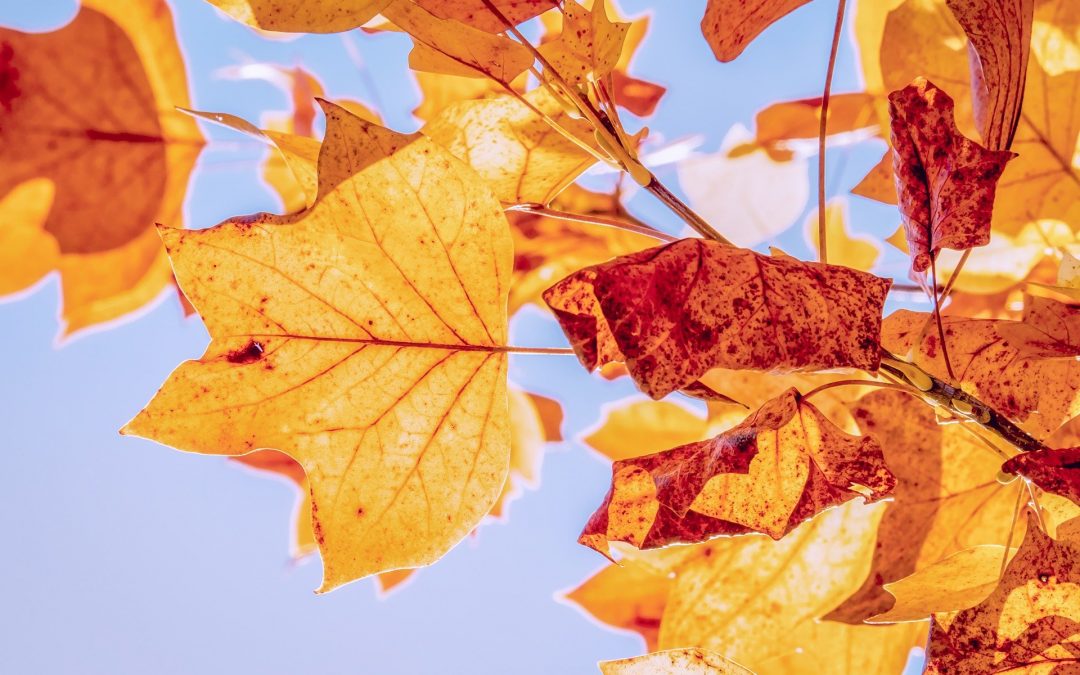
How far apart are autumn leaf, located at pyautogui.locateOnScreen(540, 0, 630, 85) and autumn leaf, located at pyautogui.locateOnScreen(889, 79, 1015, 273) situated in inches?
4.4

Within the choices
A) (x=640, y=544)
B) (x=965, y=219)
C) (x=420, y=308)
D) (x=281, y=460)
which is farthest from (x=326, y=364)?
(x=281, y=460)

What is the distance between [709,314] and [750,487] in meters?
0.11

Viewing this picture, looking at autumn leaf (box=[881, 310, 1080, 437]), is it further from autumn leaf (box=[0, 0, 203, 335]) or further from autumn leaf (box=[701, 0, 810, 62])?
autumn leaf (box=[0, 0, 203, 335])

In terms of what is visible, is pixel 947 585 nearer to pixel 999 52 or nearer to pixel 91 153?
pixel 999 52

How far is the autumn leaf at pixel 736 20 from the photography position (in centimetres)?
34

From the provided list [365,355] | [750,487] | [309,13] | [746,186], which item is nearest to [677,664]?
[750,487]

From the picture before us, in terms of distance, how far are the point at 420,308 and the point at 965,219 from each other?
0.72 feet

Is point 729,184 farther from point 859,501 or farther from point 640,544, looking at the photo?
point 640,544

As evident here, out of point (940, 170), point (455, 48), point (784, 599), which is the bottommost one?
point (784, 599)

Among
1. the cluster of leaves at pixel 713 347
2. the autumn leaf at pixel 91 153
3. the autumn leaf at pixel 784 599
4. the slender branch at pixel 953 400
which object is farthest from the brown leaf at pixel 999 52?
the autumn leaf at pixel 91 153

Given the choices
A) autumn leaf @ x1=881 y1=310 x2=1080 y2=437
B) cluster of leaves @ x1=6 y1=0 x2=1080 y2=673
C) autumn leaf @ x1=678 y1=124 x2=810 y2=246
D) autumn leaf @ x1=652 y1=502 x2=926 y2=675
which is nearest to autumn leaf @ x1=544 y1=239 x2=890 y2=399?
cluster of leaves @ x1=6 y1=0 x2=1080 y2=673

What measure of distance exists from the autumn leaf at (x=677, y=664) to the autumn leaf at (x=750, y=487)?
47 mm

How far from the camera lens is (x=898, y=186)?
0.31 m

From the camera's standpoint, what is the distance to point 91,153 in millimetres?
567
